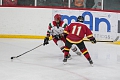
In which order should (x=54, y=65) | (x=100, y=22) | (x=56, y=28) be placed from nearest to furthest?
(x=54, y=65) < (x=56, y=28) < (x=100, y=22)

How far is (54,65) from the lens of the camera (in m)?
5.95

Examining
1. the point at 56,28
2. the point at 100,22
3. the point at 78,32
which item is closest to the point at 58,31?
the point at 56,28

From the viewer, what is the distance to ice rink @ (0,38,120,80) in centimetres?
497

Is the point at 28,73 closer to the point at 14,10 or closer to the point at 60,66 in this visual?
the point at 60,66

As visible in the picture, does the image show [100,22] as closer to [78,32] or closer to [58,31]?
[58,31]

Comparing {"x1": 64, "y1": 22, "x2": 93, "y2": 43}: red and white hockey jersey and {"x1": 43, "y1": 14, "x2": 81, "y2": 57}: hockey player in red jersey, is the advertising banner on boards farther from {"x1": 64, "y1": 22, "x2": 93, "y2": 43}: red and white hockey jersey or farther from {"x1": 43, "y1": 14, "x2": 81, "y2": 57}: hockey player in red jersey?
{"x1": 64, "y1": 22, "x2": 93, "y2": 43}: red and white hockey jersey

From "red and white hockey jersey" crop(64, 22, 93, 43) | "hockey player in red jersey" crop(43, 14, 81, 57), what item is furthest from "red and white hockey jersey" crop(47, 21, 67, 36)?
"red and white hockey jersey" crop(64, 22, 93, 43)

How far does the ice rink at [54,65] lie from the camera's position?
4973mm

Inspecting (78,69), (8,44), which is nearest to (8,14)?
(8,44)

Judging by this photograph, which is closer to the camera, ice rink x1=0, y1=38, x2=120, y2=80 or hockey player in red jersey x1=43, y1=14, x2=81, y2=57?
ice rink x1=0, y1=38, x2=120, y2=80

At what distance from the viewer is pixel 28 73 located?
5.14 m

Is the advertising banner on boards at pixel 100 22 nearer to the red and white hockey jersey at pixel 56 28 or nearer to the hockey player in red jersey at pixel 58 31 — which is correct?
the hockey player in red jersey at pixel 58 31

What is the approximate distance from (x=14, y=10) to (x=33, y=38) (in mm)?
1122

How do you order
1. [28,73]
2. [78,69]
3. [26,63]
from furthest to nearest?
[26,63] < [78,69] < [28,73]
